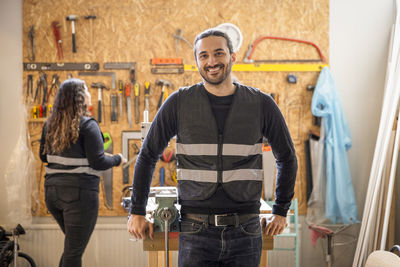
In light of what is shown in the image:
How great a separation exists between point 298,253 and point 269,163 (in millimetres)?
831

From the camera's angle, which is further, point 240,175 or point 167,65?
point 167,65

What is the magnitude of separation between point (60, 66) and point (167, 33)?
1060mm

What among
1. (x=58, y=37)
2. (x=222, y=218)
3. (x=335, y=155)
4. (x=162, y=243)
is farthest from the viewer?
(x=58, y=37)

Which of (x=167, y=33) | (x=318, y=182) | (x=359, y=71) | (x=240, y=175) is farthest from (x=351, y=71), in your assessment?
(x=240, y=175)

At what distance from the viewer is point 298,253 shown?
3229mm

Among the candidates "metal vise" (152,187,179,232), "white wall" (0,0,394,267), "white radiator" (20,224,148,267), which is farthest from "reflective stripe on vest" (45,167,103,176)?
"white wall" (0,0,394,267)

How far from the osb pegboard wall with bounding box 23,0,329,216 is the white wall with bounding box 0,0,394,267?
0.13 metres

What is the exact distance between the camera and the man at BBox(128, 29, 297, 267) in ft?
4.94

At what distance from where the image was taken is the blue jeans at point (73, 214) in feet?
7.75

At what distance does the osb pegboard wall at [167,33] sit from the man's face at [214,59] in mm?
1925

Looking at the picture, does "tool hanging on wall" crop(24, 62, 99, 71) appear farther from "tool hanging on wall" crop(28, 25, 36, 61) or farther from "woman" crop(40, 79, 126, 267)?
"woman" crop(40, 79, 126, 267)

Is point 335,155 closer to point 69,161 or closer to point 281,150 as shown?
point 281,150

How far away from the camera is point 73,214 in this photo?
93.0 inches

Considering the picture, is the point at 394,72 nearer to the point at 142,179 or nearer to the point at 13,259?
the point at 142,179
